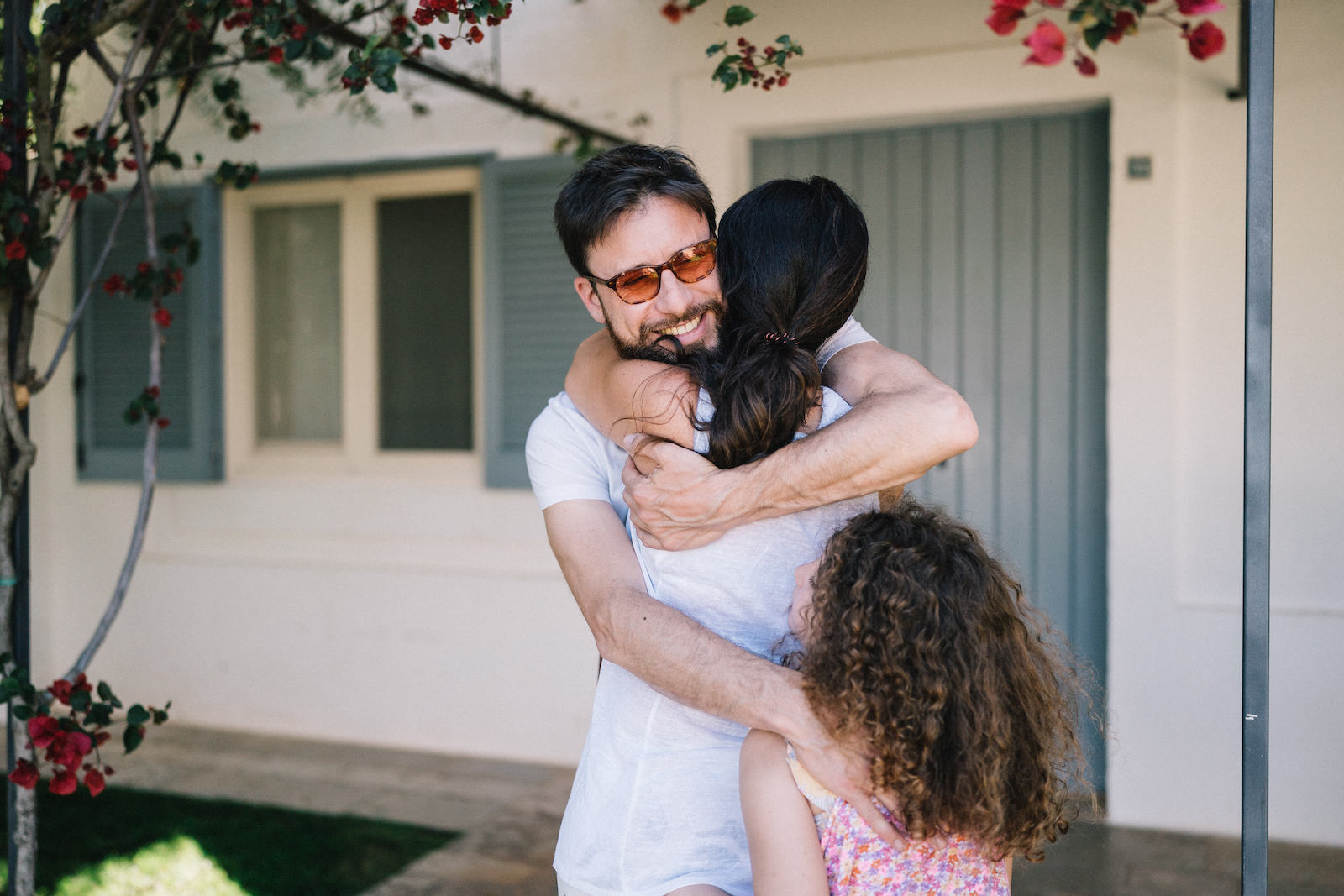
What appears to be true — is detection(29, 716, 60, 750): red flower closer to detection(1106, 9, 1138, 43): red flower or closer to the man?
the man

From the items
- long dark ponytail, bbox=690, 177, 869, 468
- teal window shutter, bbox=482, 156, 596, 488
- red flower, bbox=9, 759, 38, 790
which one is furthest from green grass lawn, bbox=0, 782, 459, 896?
long dark ponytail, bbox=690, 177, 869, 468

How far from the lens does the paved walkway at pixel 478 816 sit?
11.2ft

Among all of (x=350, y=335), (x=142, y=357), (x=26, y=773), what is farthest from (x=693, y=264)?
(x=142, y=357)

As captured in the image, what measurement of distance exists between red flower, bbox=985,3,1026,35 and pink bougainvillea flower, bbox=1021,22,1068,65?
0.05 metres

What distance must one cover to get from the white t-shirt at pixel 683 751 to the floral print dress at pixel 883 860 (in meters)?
0.13

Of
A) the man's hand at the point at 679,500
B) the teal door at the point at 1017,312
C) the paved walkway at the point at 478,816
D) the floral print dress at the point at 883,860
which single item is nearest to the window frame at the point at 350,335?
the paved walkway at the point at 478,816

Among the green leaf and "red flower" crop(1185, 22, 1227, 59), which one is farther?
the green leaf

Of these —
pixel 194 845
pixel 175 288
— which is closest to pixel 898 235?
pixel 175 288

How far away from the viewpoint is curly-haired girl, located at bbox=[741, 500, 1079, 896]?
126 centimetres

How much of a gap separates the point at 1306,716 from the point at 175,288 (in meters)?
3.67

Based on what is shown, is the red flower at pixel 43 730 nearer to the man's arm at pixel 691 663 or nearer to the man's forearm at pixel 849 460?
the man's arm at pixel 691 663

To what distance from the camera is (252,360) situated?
5285 mm

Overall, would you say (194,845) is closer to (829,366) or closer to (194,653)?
(194,653)

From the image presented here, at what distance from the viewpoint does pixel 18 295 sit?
2363 mm
